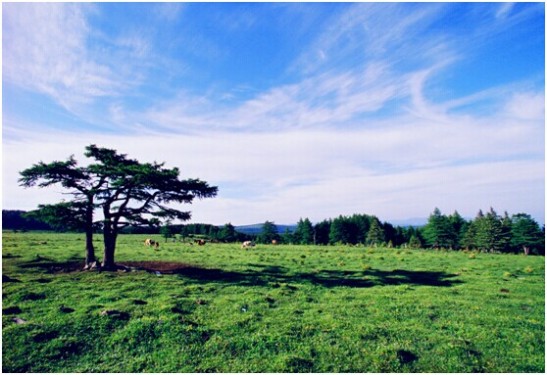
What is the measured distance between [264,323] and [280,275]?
11373 mm

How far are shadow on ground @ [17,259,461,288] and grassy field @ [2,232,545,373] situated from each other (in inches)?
11.4

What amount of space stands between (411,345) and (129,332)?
10.9 metres

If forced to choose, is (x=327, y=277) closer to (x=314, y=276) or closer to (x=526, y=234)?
(x=314, y=276)

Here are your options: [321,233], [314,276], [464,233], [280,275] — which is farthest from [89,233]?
[321,233]

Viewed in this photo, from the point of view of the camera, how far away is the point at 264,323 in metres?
13.7

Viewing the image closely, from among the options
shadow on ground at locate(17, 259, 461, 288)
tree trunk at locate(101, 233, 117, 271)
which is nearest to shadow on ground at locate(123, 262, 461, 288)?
shadow on ground at locate(17, 259, 461, 288)

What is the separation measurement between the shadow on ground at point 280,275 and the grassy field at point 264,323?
0.95ft

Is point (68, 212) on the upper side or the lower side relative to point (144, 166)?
lower

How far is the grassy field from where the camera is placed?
1046 centimetres

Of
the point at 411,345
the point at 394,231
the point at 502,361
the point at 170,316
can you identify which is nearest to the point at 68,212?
the point at 170,316

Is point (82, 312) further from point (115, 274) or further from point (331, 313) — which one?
point (331, 313)

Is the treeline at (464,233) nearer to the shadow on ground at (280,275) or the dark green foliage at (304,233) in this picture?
the dark green foliage at (304,233)

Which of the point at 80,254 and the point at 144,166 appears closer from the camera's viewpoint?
the point at 144,166

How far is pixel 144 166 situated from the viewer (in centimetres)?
2481
